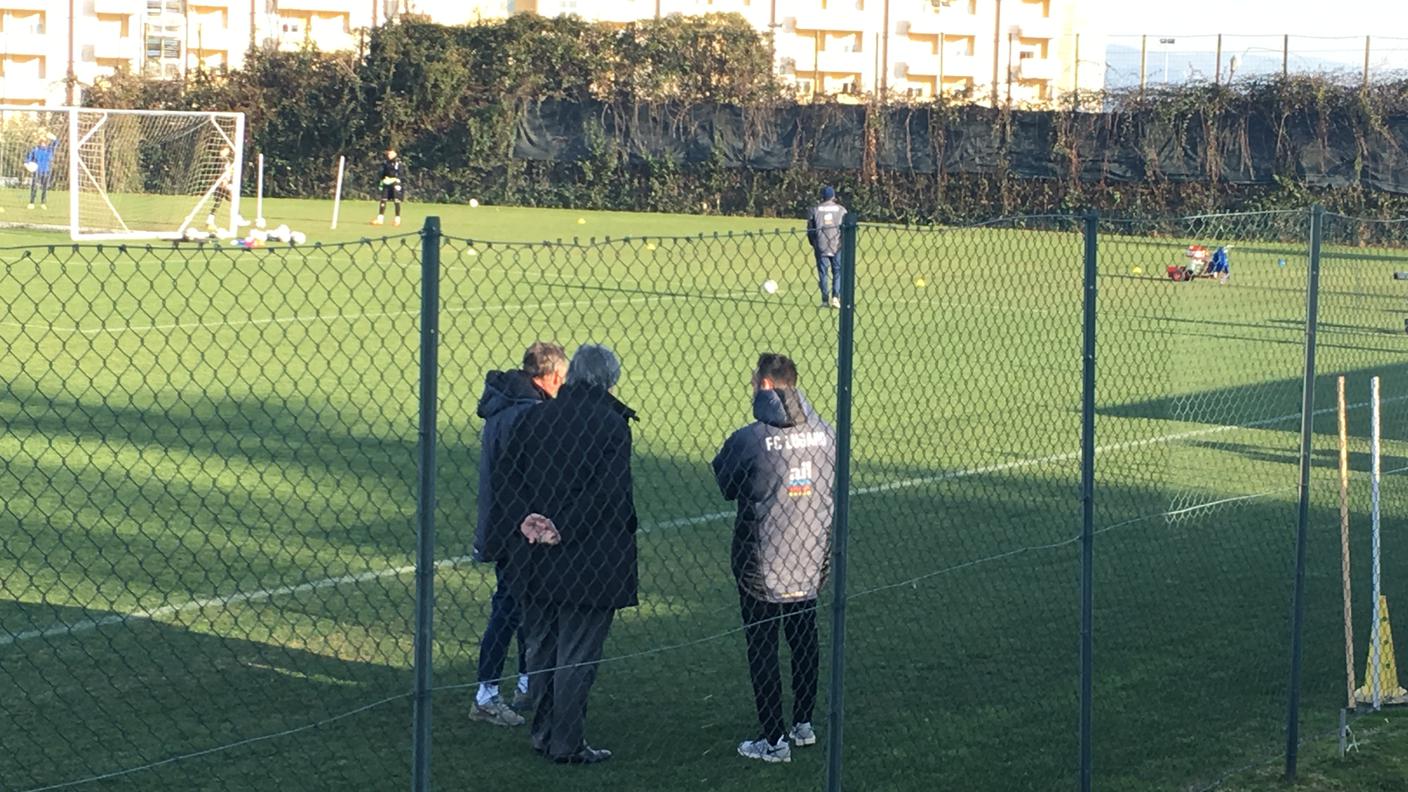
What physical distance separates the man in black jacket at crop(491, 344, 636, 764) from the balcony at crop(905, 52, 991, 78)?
314 feet

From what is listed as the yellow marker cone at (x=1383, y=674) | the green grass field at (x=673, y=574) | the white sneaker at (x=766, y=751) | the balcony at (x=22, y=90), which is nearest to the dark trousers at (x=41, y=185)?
the green grass field at (x=673, y=574)

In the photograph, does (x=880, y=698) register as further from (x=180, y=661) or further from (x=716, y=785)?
(x=180, y=661)

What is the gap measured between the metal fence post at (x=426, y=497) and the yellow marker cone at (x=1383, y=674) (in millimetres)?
5013

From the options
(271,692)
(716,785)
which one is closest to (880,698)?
(716,785)

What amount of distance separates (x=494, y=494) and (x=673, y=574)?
130 inches

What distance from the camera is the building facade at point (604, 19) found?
9262 cm

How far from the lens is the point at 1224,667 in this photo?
8.97m

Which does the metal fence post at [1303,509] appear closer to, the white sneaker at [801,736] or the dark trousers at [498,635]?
the white sneaker at [801,736]

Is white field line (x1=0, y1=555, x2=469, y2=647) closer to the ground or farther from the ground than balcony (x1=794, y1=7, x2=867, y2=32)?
closer to the ground

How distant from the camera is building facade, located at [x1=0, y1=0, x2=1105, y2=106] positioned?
92.6 metres

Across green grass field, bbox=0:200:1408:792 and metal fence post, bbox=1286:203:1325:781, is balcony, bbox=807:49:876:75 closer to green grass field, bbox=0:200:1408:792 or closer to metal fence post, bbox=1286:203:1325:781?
green grass field, bbox=0:200:1408:792

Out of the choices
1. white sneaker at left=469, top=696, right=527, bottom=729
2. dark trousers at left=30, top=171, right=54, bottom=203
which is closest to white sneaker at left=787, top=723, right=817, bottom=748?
white sneaker at left=469, top=696, right=527, bottom=729

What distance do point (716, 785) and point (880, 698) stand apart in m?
1.38

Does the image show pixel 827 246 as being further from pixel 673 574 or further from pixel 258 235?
pixel 673 574
